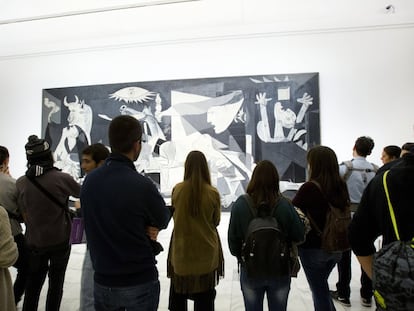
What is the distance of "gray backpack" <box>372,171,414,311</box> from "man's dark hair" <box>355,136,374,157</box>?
86.5 inches

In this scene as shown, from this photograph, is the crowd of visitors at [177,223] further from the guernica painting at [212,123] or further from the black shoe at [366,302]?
the guernica painting at [212,123]

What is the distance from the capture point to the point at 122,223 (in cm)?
141

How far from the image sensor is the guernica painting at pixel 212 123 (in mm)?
4340

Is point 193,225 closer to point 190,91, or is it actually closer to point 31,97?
point 190,91

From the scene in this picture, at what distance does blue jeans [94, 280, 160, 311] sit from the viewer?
1.46 m

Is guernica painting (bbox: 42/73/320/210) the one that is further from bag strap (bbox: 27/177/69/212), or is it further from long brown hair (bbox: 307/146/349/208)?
bag strap (bbox: 27/177/69/212)

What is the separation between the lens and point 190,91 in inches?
183

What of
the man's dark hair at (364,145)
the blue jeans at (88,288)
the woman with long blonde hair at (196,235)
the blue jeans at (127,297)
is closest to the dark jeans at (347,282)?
the man's dark hair at (364,145)

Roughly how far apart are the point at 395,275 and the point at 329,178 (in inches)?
42.9

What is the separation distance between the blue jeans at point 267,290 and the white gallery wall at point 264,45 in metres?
2.84

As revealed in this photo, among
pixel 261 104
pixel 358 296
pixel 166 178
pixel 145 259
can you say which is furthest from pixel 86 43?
pixel 358 296

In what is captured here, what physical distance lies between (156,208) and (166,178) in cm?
324

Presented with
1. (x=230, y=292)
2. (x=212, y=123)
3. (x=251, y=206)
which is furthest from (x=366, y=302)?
(x=212, y=123)

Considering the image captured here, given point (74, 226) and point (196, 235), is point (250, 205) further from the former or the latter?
point (74, 226)
